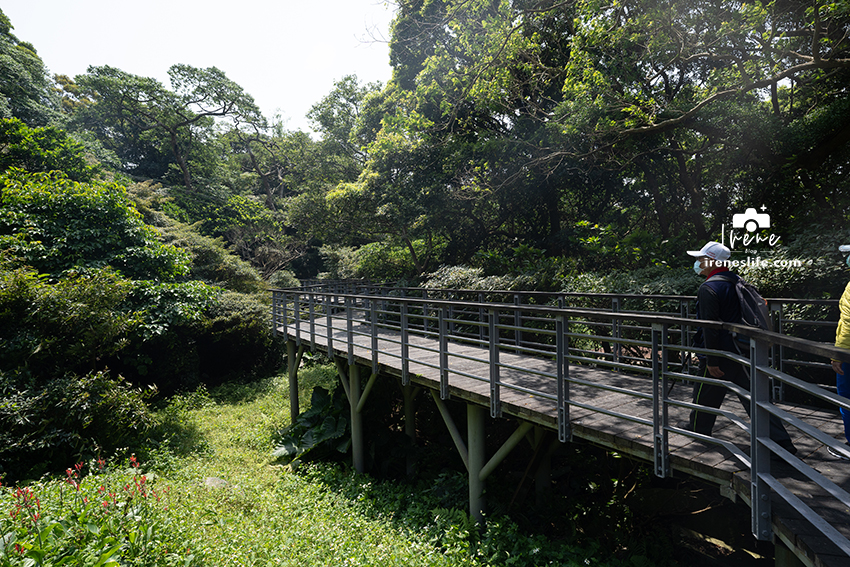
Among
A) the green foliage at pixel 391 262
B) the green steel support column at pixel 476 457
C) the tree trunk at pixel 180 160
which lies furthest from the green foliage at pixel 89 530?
the tree trunk at pixel 180 160

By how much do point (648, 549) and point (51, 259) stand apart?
13558 mm

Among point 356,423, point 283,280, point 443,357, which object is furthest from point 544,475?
point 283,280

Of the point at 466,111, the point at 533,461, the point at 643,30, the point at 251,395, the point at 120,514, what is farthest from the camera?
the point at 466,111

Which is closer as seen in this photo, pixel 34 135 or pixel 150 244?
pixel 150 244

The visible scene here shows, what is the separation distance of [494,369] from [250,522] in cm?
394

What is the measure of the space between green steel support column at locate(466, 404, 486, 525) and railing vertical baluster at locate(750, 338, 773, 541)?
3002 millimetres

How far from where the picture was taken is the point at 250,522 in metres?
5.82

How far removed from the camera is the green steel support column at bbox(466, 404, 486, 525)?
17.3 feet

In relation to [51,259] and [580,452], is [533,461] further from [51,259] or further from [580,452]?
[51,259]

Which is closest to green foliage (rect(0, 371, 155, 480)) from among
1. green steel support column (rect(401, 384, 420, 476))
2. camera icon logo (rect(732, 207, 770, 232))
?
green steel support column (rect(401, 384, 420, 476))

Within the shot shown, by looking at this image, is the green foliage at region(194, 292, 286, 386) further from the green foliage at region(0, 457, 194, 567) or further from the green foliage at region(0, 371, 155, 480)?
the green foliage at region(0, 457, 194, 567)

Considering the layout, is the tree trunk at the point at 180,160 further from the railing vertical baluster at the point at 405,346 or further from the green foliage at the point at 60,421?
the railing vertical baluster at the point at 405,346

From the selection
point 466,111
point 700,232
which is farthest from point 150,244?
point 700,232

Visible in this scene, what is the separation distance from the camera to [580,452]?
21.3 ft
